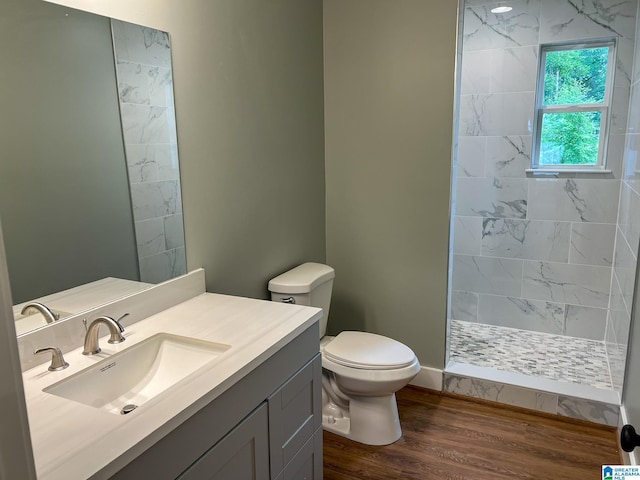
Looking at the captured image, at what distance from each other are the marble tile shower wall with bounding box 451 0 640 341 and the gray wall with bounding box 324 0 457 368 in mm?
670

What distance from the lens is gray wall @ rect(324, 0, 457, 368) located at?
265cm

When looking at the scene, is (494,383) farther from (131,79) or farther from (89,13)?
(89,13)

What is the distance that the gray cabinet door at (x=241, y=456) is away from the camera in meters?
1.23

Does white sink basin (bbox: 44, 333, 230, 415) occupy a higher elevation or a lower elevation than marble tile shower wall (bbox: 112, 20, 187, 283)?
lower

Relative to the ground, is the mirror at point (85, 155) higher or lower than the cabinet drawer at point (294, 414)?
higher

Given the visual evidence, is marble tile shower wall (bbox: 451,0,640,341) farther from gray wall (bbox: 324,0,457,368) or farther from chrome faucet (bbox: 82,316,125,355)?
chrome faucet (bbox: 82,316,125,355)

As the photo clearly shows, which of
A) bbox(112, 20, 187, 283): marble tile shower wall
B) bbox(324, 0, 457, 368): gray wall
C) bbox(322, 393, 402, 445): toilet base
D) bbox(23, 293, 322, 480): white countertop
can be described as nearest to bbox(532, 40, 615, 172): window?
bbox(324, 0, 457, 368): gray wall

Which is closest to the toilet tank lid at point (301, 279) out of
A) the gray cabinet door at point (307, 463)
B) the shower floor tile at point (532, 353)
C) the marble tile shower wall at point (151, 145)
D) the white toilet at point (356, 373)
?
the white toilet at point (356, 373)

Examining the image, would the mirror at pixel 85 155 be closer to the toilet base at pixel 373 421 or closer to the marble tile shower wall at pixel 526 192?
the toilet base at pixel 373 421

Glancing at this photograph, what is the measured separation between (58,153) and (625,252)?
2772mm

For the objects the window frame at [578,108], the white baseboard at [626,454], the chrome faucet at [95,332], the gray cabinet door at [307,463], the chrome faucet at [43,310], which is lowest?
the white baseboard at [626,454]

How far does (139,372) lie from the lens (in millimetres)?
1536

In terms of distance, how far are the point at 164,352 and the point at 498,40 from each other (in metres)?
3.08

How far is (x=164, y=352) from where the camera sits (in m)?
1.60
